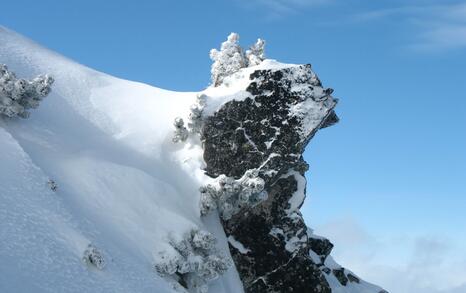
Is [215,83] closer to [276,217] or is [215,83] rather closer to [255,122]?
[255,122]

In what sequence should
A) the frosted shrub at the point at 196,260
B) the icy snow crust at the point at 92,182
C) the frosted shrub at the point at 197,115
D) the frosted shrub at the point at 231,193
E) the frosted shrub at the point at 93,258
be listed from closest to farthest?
the icy snow crust at the point at 92,182
the frosted shrub at the point at 93,258
the frosted shrub at the point at 196,260
the frosted shrub at the point at 231,193
the frosted shrub at the point at 197,115

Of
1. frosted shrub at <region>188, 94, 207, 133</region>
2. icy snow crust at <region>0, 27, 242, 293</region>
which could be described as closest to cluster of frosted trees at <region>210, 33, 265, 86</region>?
icy snow crust at <region>0, 27, 242, 293</region>

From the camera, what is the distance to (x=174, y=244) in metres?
32.5

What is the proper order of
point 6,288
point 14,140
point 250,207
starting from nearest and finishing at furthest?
1. point 6,288
2. point 14,140
3. point 250,207

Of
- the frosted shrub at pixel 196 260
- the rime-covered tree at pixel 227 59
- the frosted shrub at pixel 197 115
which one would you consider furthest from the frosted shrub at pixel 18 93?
the rime-covered tree at pixel 227 59

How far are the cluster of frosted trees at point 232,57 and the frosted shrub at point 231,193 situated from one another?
1068cm

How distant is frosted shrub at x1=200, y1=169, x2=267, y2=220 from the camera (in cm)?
3741

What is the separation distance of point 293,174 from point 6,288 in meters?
25.2

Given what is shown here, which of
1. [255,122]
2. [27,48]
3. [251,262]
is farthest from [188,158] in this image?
[27,48]

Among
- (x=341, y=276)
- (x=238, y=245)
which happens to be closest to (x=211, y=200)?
(x=238, y=245)

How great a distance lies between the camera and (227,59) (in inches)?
1829

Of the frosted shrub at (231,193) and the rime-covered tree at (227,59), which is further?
the rime-covered tree at (227,59)

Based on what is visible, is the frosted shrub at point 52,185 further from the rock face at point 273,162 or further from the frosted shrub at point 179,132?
the frosted shrub at point 179,132

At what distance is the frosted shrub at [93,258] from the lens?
24891mm
